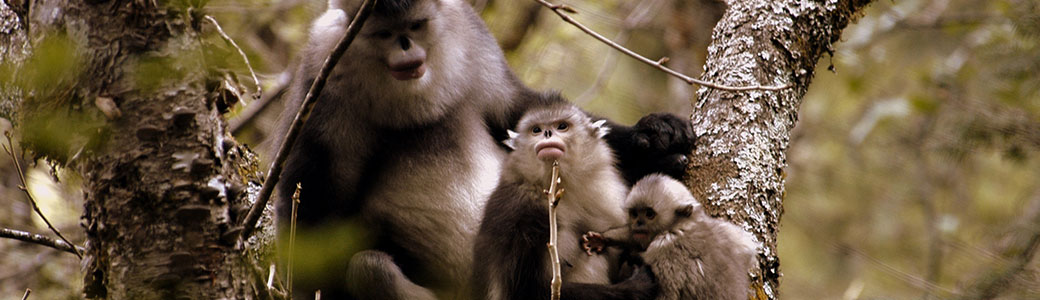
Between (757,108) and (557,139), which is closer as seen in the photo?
(557,139)

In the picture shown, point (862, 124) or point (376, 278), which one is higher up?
point (862, 124)

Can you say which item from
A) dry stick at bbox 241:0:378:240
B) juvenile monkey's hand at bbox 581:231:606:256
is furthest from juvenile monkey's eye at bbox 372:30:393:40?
dry stick at bbox 241:0:378:240

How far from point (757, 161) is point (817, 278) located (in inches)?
375

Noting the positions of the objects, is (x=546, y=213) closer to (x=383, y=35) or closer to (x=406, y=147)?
(x=406, y=147)

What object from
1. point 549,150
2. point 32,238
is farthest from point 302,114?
point 549,150

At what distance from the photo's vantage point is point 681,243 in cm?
402

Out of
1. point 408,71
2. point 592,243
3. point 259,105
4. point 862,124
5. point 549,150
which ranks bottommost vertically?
point 592,243

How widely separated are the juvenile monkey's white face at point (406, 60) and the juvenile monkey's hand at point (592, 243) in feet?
3.66

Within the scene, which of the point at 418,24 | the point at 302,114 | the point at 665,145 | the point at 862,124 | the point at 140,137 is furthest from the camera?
the point at 862,124

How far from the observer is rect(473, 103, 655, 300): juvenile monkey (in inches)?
156

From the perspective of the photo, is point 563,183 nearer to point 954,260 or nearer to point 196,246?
point 196,246

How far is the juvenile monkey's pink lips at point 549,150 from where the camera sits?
429 cm

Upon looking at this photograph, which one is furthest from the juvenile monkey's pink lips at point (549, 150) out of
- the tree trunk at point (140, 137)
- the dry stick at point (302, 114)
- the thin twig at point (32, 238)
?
the thin twig at point (32, 238)

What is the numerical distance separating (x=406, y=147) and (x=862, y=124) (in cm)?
852
